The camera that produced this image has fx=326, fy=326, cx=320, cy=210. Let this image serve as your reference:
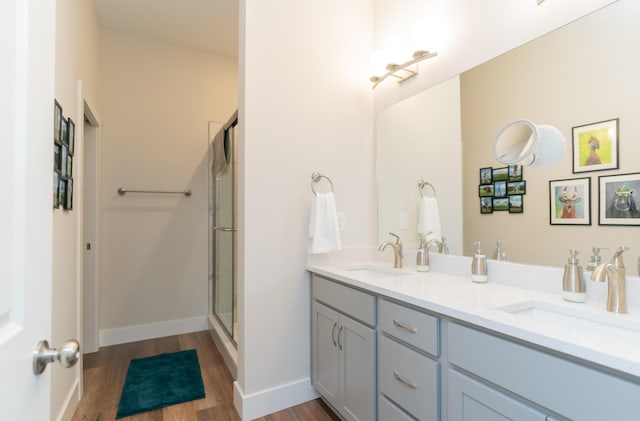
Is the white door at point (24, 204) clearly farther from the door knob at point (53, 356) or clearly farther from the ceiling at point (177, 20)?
the ceiling at point (177, 20)

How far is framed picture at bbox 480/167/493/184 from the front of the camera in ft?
5.22

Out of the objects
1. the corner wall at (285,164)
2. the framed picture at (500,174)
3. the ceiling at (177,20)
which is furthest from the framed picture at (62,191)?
the framed picture at (500,174)

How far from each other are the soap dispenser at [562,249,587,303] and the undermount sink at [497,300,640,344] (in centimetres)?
8

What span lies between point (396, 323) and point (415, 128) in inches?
49.6

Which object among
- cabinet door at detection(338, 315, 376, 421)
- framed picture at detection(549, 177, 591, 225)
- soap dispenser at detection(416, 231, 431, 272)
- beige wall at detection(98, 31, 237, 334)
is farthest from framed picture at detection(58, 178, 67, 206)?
framed picture at detection(549, 177, 591, 225)

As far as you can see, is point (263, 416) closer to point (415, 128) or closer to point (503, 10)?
point (415, 128)

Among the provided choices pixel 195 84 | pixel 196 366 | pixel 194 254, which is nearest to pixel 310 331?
pixel 196 366

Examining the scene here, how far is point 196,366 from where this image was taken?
8.20ft

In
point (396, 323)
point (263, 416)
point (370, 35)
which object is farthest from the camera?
point (370, 35)

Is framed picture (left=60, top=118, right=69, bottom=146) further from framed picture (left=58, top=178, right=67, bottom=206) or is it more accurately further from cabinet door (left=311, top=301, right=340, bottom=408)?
cabinet door (left=311, top=301, right=340, bottom=408)

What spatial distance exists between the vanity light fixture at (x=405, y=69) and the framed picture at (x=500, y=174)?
762 mm

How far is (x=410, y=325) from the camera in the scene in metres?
1.29

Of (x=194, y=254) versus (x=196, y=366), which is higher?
(x=194, y=254)

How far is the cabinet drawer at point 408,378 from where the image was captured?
1.19 metres
